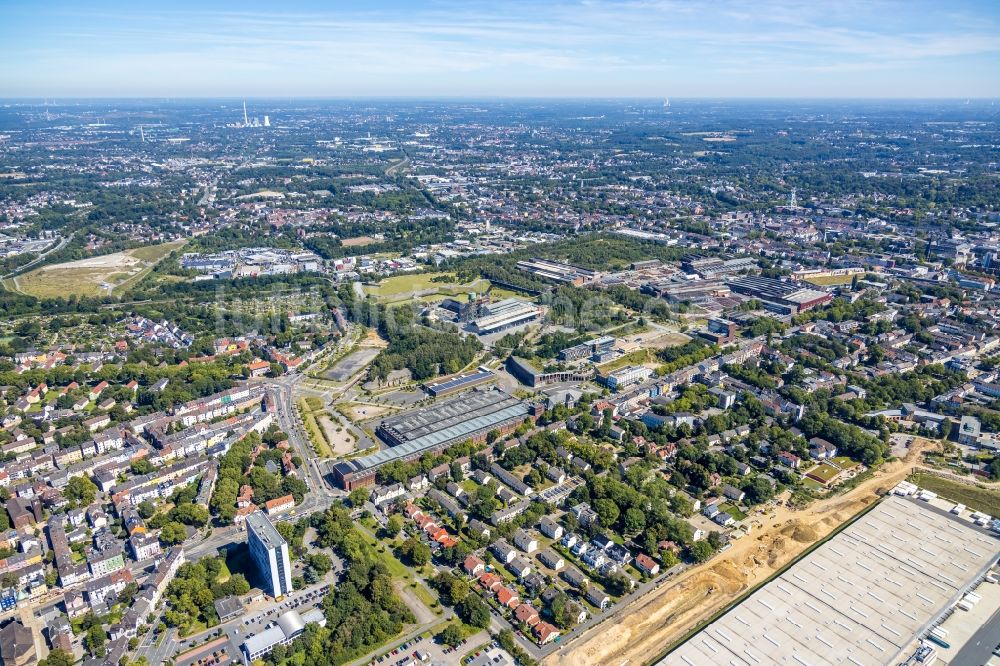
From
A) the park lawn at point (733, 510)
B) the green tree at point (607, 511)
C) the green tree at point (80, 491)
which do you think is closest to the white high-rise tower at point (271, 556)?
the green tree at point (80, 491)

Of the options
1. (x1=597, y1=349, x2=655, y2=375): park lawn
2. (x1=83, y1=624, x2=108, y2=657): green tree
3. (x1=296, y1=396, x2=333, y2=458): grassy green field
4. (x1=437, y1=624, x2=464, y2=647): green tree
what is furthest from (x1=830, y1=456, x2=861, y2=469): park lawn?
(x1=83, y1=624, x2=108, y2=657): green tree

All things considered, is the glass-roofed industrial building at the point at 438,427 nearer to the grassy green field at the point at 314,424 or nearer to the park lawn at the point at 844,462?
the grassy green field at the point at 314,424

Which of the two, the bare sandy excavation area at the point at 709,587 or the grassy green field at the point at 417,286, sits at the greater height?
the grassy green field at the point at 417,286

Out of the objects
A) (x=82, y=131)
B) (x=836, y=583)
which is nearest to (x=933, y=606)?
(x=836, y=583)

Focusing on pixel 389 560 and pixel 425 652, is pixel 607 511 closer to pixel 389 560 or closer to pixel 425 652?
pixel 389 560

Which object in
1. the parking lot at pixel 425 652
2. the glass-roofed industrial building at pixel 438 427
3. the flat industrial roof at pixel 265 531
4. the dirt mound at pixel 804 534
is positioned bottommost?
the parking lot at pixel 425 652

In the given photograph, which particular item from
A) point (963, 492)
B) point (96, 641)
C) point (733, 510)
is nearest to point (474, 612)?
point (96, 641)

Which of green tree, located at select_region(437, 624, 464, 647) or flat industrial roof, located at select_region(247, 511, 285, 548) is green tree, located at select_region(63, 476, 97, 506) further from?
green tree, located at select_region(437, 624, 464, 647)
